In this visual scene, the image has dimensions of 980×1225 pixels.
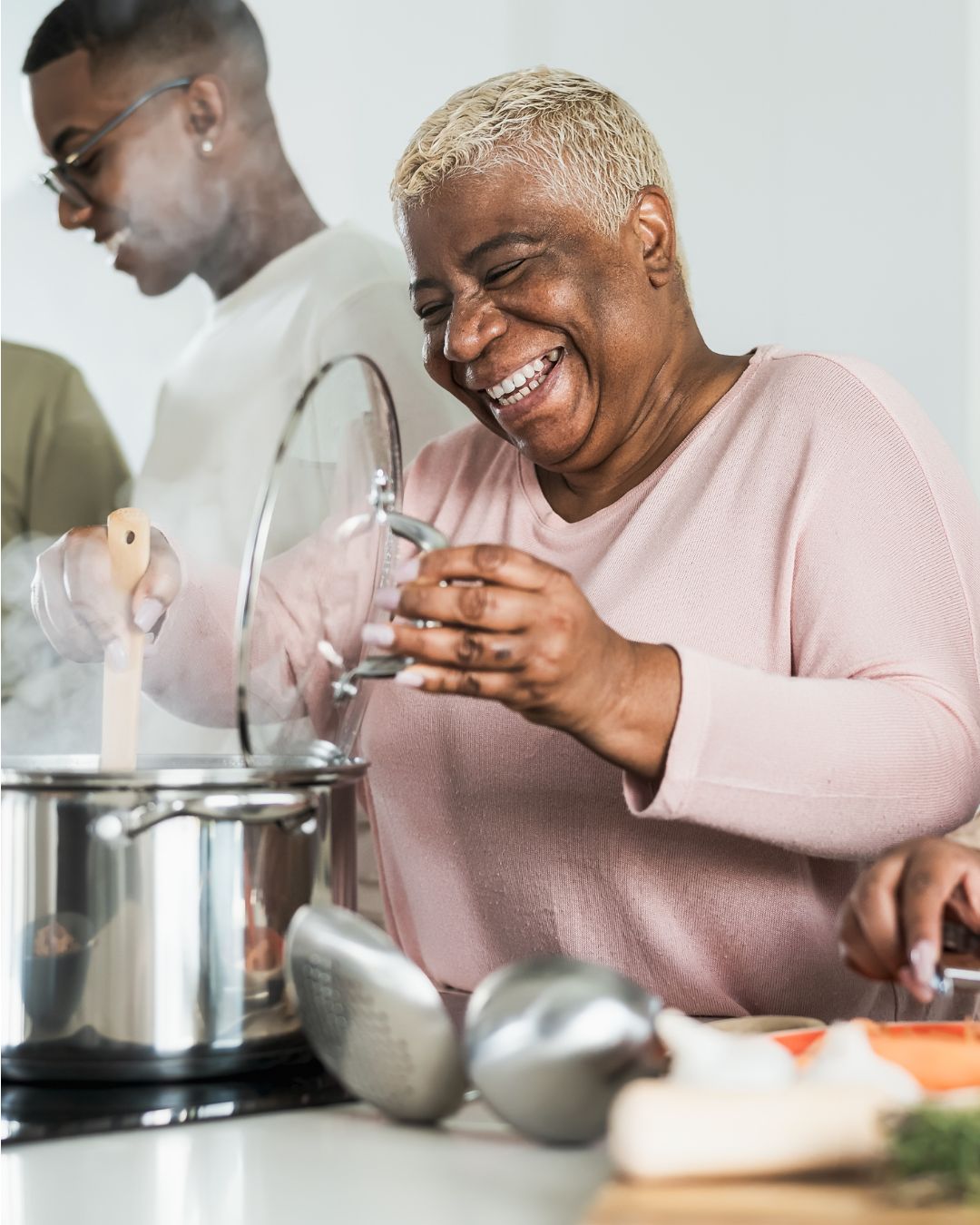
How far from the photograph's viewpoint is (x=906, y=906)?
0.74 metres

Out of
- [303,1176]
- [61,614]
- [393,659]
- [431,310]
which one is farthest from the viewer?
[431,310]

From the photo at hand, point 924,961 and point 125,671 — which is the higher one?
point 125,671

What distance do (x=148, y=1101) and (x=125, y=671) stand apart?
294mm

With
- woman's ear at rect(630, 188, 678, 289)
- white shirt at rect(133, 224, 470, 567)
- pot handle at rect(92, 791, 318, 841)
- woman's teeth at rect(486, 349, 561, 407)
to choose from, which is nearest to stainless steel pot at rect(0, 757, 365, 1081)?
pot handle at rect(92, 791, 318, 841)

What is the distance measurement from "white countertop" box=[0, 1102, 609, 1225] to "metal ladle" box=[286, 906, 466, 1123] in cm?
2

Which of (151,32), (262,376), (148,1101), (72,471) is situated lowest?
(148,1101)

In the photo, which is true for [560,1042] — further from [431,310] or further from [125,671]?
[431,310]

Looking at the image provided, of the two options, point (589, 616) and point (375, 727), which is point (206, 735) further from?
point (589, 616)

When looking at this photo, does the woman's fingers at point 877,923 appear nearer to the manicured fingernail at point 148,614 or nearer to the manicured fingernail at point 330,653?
the manicured fingernail at point 330,653

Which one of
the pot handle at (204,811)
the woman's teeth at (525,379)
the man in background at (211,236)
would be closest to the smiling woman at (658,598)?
the woman's teeth at (525,379)

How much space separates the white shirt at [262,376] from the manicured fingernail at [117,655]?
833 mm

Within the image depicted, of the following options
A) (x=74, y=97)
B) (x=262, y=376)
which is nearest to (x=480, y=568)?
(x=262, y=376)

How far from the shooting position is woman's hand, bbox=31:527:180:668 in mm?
987

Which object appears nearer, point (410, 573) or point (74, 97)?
point (410, 573)
